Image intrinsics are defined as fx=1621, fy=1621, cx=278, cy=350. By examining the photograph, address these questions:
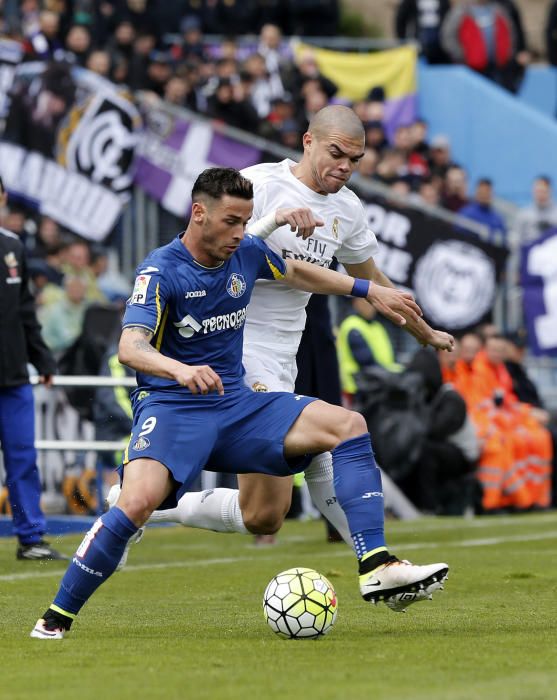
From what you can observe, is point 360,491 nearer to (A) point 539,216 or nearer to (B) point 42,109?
(B) point 42,109

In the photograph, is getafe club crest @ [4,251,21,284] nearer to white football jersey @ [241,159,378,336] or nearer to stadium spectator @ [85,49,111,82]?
white football jersey @ [241,159,378,336]

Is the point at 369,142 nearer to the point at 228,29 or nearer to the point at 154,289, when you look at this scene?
the point at 228,29

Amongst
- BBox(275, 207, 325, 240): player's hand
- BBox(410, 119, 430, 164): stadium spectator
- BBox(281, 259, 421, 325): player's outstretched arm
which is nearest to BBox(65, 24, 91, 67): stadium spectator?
BBox(410, 119, 430, 164): stadium spectator

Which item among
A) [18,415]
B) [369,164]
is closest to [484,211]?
[369,164]

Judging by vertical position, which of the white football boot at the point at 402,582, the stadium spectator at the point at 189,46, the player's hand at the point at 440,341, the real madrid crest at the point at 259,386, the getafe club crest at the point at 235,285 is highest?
the stadium spectator at the point at 189,46

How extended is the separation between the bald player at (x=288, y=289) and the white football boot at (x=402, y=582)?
3.73 feet

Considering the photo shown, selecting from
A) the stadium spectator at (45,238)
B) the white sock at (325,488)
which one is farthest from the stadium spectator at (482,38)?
the white sock at (325,488)

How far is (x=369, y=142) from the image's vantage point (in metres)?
20.1

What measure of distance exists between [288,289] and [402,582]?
2052mm

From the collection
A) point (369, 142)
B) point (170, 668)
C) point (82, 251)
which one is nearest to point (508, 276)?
point (369, 142)

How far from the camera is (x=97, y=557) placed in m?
6.43

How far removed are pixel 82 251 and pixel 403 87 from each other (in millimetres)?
8042

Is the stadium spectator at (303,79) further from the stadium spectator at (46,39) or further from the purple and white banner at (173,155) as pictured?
the stadium spectator at (46,39)

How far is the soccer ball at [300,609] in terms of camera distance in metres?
6.61
